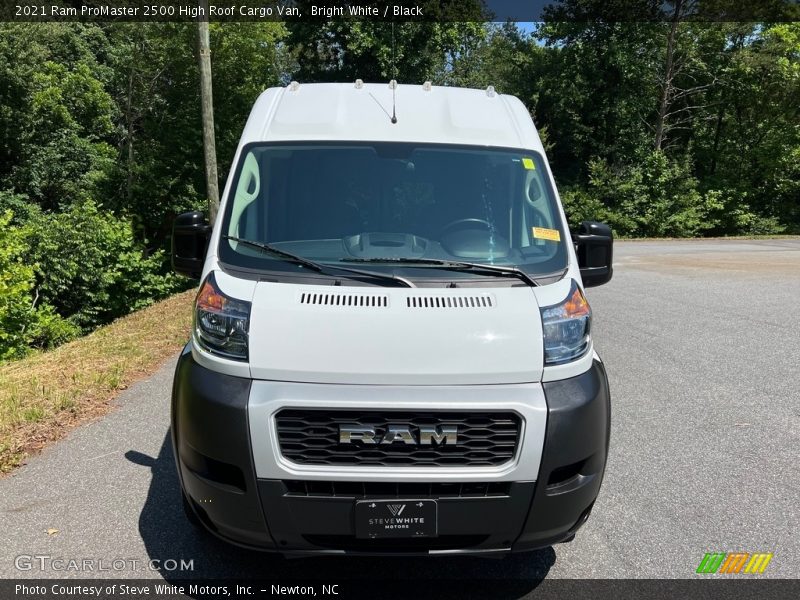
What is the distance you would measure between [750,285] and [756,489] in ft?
31.5

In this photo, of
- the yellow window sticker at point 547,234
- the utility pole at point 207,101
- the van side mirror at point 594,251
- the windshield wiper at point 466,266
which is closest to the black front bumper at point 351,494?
the windshield wiper at point 466,266

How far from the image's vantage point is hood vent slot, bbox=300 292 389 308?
9.48 ft

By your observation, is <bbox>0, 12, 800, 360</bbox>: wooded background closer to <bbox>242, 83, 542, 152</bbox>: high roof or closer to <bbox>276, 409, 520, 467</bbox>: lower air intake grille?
<bbox>242, 83, 542, 152</bbox>: high roof

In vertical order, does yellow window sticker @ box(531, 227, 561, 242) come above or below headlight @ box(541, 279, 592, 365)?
above

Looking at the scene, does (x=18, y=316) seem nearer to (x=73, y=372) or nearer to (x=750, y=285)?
(x=73, y=372)

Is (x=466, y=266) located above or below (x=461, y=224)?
below

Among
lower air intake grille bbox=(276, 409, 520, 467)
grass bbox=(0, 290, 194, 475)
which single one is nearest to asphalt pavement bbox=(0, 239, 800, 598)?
grass bbox=(0, 290, 194, 475)

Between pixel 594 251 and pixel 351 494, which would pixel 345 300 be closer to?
pixel 351 494

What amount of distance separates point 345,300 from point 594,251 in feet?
5.69

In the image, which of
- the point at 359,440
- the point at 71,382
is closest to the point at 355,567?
the point at 359,440

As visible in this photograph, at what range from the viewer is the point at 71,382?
6234mm

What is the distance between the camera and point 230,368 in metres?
2.81

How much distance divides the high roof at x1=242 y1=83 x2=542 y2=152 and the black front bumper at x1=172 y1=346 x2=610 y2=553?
155cm

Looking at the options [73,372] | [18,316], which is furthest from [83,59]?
[73,372]
